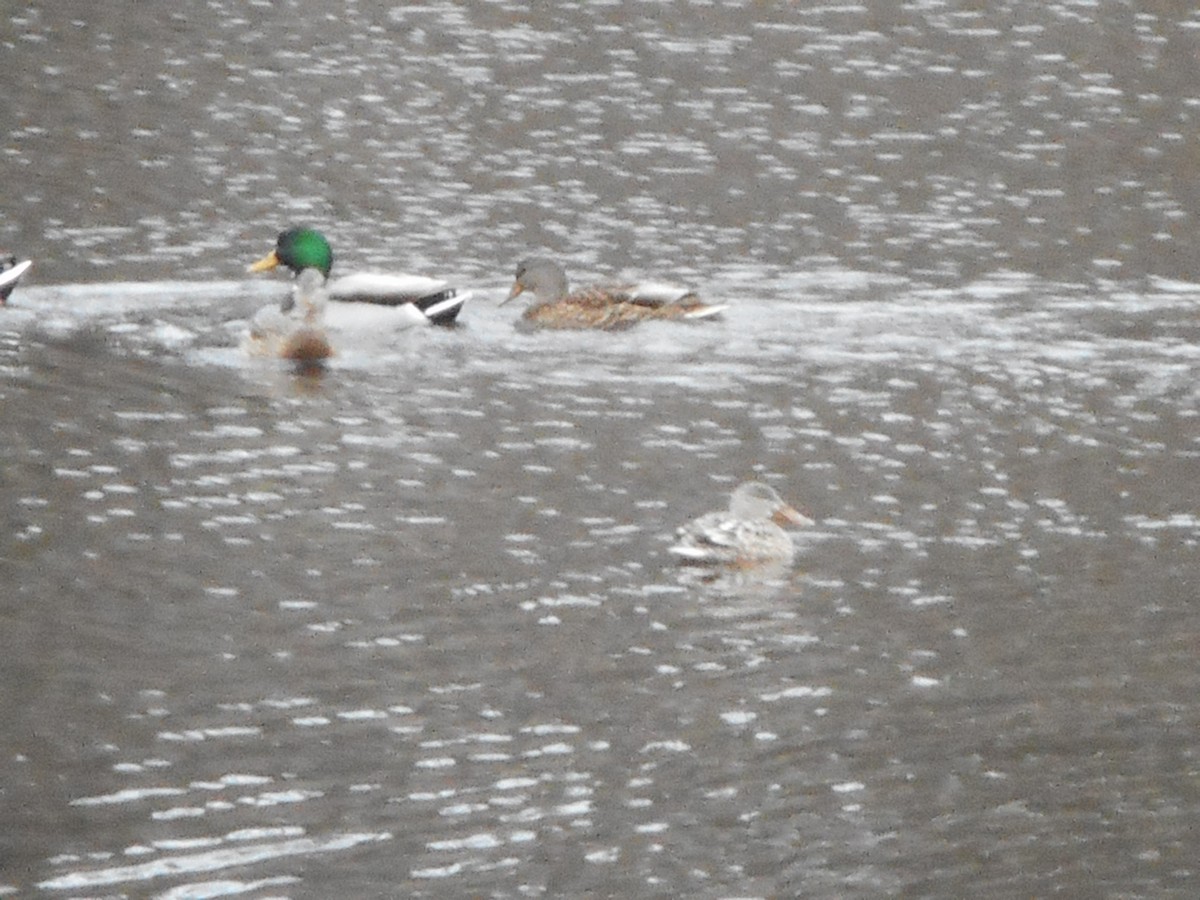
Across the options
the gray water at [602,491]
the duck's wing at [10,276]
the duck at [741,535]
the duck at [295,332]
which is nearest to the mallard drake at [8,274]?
the duck's wing at [10,276]

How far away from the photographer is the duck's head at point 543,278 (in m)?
18.6

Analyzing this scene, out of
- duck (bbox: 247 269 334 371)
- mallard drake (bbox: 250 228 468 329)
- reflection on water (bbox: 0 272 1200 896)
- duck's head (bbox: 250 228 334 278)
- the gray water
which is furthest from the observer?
duck's head (bbox: 250 228 334 278)

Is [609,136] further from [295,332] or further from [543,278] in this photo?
[295,332]

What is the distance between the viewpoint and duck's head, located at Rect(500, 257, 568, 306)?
18.6 meters

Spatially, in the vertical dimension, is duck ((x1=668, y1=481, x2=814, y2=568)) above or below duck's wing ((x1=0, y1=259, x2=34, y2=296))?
above

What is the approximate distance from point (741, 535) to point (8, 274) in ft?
24.8

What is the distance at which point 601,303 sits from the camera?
18.5m

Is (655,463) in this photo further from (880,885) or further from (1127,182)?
(1127,182)

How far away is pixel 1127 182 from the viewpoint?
23516 millimetres

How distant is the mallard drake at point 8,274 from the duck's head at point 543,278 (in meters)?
3.45

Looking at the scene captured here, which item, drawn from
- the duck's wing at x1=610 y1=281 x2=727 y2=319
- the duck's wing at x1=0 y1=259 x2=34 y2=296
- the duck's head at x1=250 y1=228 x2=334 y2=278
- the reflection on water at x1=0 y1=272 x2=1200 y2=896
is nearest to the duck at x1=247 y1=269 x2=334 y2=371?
the reflection on water at x1=0 y1=272 x2=1200 y2=896

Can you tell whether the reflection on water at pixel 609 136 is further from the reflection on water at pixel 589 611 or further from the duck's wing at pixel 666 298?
the reflection on water at pixel 589 611

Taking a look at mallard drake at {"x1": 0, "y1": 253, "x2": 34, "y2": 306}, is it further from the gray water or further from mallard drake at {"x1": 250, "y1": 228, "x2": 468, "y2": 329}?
mallard drake at {"x1": 250, "y1": 228, "x2": 468, "y2": 329}

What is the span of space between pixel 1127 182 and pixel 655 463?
389 inches
